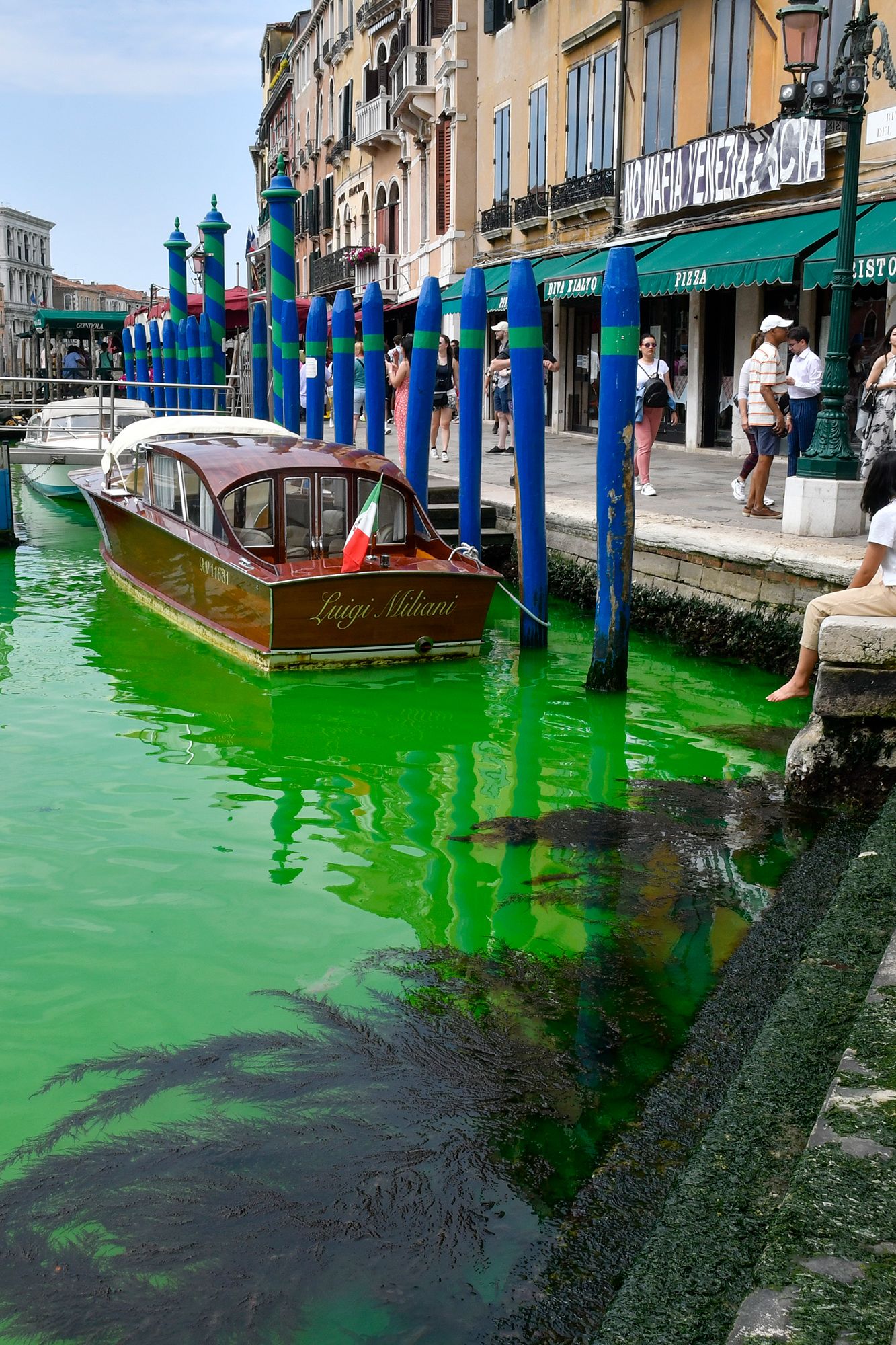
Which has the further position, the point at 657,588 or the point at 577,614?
the point at 577,614

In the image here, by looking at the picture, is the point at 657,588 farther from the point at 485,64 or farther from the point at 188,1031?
the point at 485,64

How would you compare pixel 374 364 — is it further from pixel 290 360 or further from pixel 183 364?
pixel 183 364

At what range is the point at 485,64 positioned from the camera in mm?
26500

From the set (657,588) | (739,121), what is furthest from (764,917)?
(739,121)

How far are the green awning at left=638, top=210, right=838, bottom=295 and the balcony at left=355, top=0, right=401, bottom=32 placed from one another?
2278 cm

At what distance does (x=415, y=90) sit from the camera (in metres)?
29.8

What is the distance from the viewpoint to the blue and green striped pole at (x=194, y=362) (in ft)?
75.7

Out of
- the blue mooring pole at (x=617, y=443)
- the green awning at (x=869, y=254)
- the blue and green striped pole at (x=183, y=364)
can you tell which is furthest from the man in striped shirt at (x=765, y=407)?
the blue and green striped pole at (x=183, y=364)

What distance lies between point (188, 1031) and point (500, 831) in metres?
2.36

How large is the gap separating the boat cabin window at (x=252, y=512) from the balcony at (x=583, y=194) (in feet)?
41.2

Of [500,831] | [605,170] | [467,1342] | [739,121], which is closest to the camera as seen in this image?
[467,1342]

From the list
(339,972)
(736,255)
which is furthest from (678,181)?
(339,972)

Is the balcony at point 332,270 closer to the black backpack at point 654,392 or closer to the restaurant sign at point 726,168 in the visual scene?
the restaurant sign at point 726,168

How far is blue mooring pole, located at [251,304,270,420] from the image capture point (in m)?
18.6
